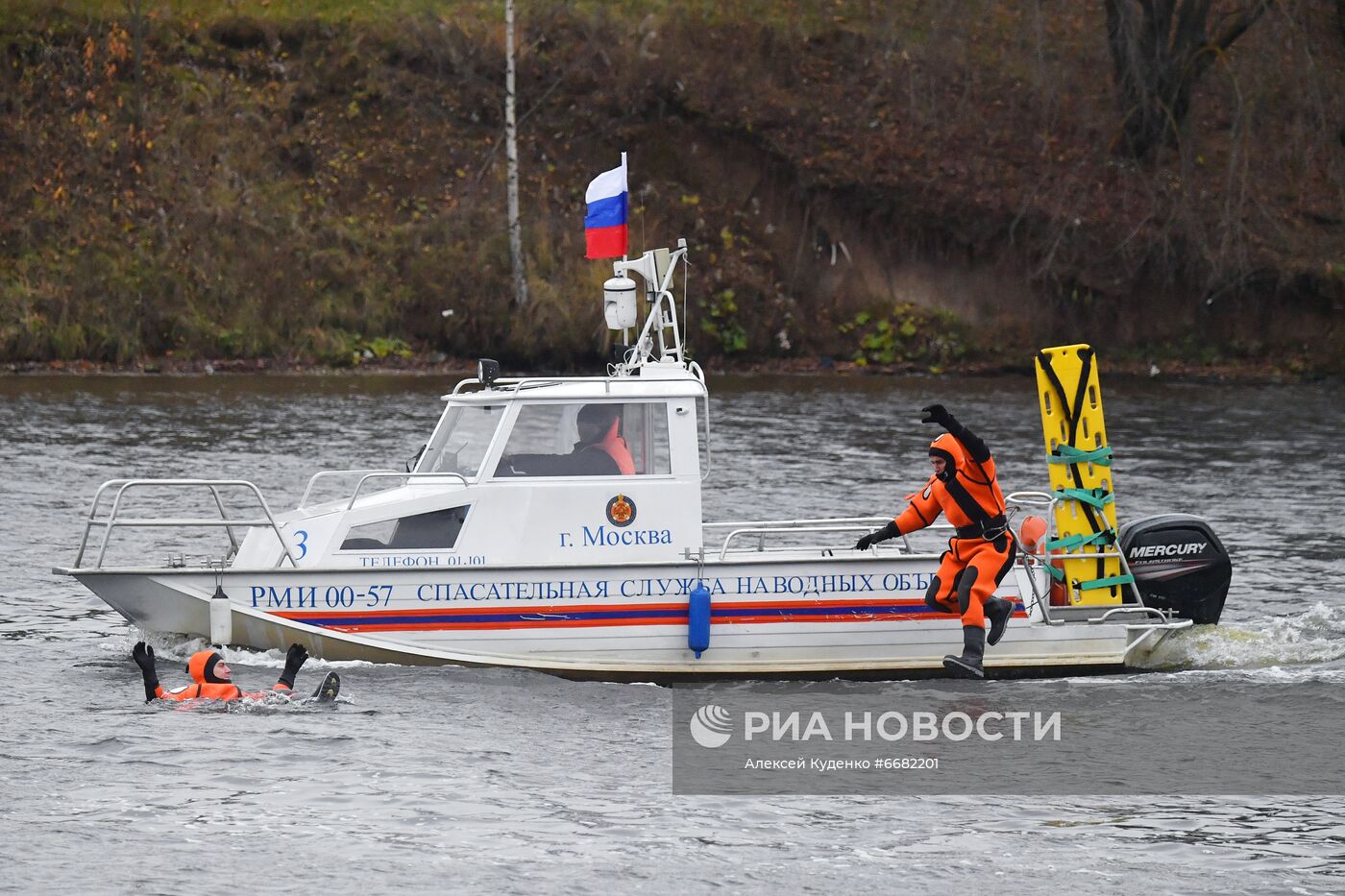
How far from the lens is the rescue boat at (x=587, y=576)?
12969 mm

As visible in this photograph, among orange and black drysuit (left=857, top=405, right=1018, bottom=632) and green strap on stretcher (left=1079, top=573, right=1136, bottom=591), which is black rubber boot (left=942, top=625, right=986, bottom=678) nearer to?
orange and black drysuit (left=857, top=405, right=1018, bottom=632)

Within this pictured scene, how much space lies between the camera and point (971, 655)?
41.5 feet

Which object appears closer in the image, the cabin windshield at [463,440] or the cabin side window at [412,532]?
the cabin side window at [412,532]

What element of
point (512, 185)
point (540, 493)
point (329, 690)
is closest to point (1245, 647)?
point (540, 493)

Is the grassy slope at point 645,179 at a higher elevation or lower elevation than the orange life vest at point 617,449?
higher

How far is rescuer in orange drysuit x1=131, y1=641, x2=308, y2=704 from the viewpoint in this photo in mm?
12266

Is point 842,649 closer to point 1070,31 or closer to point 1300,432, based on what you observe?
point 1300,432

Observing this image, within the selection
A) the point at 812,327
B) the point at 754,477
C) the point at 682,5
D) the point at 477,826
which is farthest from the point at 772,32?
the point at 477,826

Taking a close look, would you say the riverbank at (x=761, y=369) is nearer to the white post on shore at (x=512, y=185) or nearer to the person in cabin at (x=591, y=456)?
the white post on shore at (x=512, y=185)

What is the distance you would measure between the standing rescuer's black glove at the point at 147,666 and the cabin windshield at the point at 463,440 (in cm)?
254

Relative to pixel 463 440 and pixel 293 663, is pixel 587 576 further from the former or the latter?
pixel 293 663

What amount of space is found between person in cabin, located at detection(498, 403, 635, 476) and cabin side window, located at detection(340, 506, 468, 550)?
544 mm

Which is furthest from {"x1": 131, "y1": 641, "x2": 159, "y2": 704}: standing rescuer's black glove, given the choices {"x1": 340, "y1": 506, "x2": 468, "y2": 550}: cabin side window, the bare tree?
the bare tree

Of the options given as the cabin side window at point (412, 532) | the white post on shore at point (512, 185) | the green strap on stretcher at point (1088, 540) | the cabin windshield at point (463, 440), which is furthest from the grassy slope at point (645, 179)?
the green strap on stretcher at point (1088, 540)
